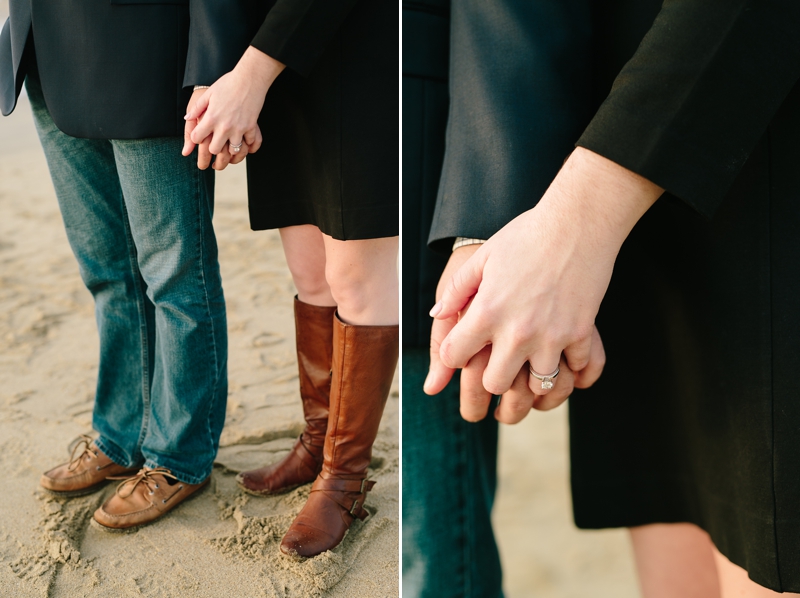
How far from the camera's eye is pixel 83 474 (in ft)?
5.13

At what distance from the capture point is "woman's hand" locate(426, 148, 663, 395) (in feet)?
1.89

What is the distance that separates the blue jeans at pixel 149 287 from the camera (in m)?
1.25

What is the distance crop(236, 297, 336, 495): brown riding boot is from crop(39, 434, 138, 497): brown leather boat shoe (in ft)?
1.06

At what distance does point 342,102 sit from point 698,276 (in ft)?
2.24

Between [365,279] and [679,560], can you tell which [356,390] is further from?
[679,560]

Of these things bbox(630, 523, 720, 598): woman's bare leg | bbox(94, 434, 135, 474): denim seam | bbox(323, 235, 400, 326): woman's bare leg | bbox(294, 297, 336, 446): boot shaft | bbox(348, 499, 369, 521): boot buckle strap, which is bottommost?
bbox(94, 434, 135, 474): denim seam

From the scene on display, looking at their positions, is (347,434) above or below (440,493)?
below

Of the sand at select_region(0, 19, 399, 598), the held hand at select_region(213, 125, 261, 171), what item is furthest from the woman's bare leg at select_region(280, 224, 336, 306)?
the sand at select_region(0, 19, 399, 598)

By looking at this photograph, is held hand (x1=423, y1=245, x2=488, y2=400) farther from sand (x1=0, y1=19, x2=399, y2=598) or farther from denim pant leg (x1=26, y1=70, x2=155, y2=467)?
denim pant leg (x1=26, y1=70, x2=155, y2=467)

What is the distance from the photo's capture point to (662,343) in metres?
0.82

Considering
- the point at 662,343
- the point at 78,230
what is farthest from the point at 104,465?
the point at 662,343

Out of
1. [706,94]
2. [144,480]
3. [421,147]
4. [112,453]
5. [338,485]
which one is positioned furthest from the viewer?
[112,453]

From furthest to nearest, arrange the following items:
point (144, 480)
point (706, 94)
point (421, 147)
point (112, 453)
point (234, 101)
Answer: point (112, 453)
point (144, 480)
point (234, 101)
point (421, 147)
point (706, 94)

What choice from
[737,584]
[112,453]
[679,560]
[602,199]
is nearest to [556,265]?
[602,199]
